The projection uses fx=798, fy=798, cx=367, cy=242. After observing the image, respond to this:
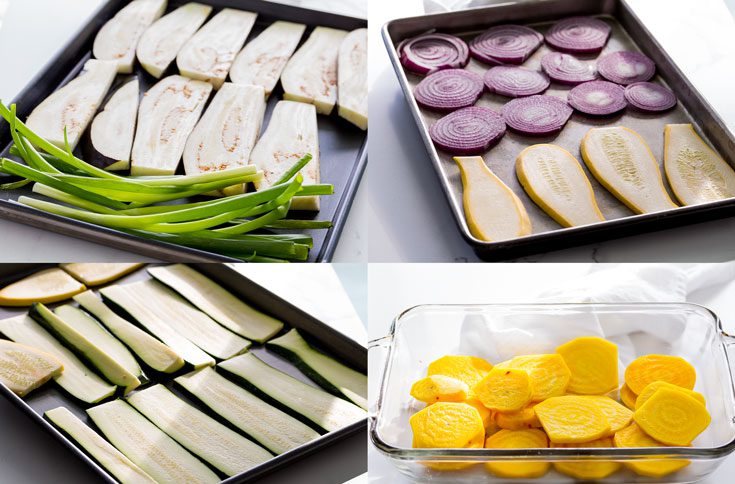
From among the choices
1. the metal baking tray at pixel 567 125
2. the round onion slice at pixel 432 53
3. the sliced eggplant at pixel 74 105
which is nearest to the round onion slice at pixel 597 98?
the metal baking tray at pixel 567 125

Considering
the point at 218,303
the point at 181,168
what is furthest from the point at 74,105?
the point at 218,303

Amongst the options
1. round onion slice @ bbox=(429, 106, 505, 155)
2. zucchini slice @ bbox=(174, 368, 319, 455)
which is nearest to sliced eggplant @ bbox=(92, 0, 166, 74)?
round onion slice @ bbox=(429, 106, 505, 155)

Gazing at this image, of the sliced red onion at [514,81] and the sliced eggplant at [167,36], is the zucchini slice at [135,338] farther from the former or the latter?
the sliced red onion at [514,81]

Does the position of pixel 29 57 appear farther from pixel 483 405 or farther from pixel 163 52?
pixel 483 405

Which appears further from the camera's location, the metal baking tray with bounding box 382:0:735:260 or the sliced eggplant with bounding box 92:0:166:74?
the sliced eggplant with bounding box 92:0:166:74

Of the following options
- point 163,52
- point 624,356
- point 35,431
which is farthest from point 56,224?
point 624,356

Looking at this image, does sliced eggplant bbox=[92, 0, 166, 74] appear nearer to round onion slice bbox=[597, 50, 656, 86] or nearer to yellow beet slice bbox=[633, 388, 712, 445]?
round onion slice bbox=[597, 50, 656, 86]

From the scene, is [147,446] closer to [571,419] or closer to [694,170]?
[571,419]
